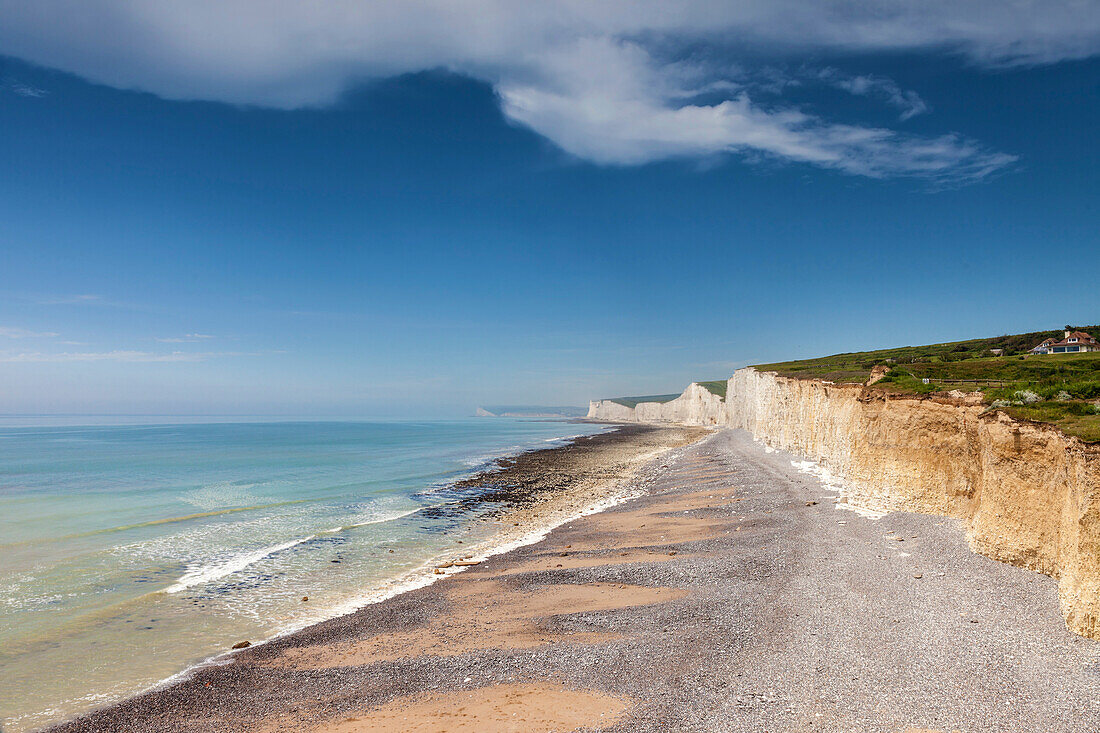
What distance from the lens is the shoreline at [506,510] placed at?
11574 millimetres

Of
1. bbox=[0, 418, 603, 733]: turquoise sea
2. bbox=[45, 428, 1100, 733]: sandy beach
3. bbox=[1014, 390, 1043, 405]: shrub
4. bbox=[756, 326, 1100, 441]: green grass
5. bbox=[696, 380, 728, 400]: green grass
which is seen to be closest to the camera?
bbox=[45, 428, 1100, 733]: sandy beach

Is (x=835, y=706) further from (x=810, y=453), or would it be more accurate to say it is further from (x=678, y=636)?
(x=810, y=453)

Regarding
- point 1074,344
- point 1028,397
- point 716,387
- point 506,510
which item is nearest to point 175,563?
point 506,510

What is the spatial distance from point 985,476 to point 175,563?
951 inches

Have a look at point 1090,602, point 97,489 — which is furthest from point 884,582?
point 97,489

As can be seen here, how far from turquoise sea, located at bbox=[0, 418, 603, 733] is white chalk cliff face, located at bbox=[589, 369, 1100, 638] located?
14.7 m

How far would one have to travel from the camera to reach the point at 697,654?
9367mm

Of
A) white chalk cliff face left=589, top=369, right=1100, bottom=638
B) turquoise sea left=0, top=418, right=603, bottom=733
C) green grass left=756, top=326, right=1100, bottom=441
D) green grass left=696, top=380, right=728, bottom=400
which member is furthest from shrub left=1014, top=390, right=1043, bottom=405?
green grass left=696, top=380, right=728, bottom=400

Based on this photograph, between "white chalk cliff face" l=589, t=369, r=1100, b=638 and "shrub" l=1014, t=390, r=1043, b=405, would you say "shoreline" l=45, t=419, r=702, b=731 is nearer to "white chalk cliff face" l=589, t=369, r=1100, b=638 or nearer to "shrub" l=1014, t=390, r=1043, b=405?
"white chalk cliff face" l=589, t=369, r=1100, b=638

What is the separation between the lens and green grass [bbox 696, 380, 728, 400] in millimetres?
118662

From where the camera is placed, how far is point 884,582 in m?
11.6

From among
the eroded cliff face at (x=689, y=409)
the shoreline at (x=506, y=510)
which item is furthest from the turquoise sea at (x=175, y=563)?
the eroded cliff face at (x=689, y=409)

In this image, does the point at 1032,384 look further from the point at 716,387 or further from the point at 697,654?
the point at 716,387

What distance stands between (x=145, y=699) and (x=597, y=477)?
105 feet
